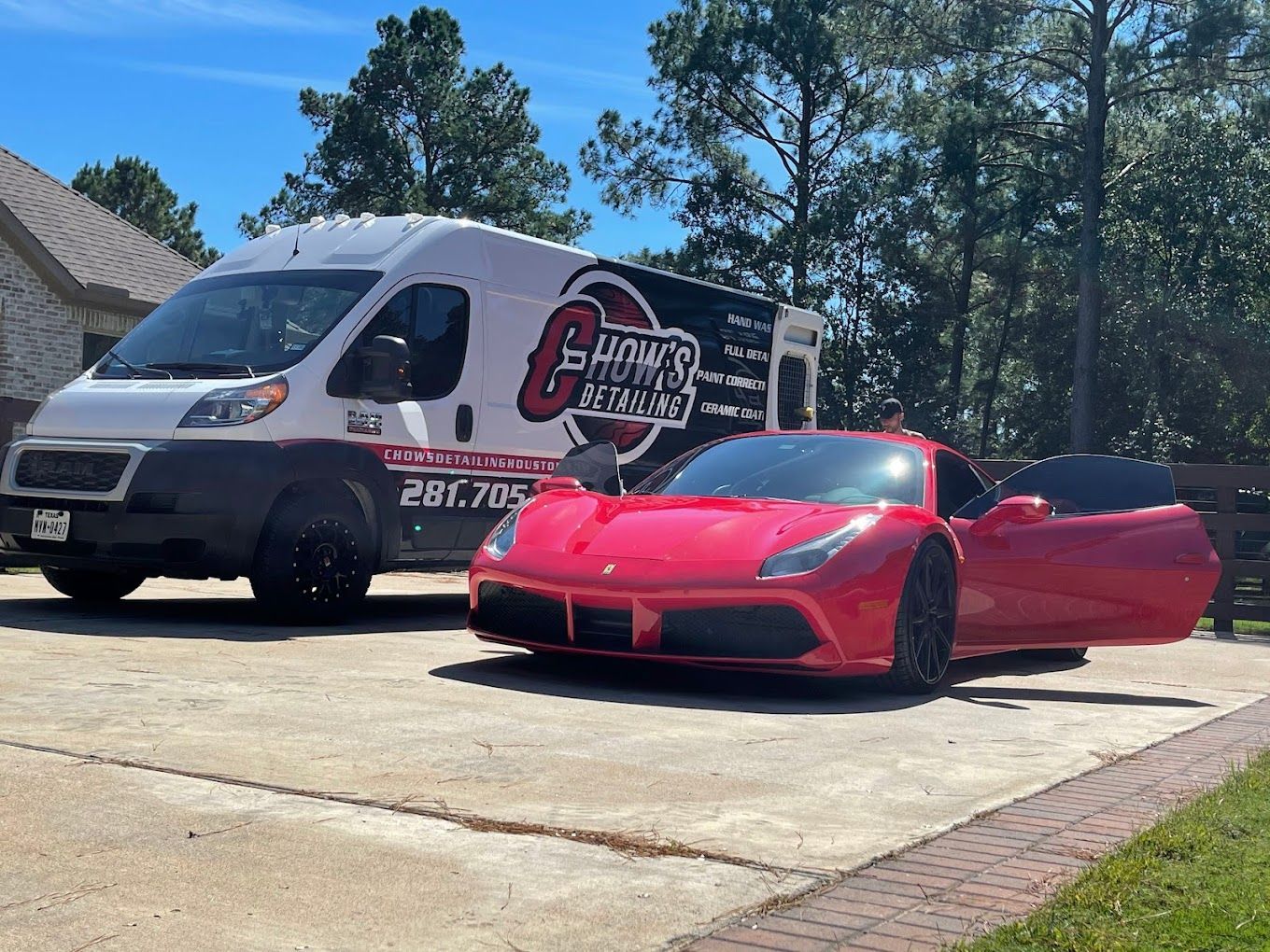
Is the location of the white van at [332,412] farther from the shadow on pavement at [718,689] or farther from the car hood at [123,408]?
Result: the shadow on pavement at [718,689]

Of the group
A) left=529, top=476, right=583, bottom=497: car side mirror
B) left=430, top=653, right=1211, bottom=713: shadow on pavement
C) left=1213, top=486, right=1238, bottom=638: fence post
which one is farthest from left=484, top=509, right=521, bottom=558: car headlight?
left=1213, top=486, right=1238, bottom=638: fence post

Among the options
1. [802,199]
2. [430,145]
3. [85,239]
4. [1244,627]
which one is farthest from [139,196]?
[1244,627]

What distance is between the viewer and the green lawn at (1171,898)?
2969 mm

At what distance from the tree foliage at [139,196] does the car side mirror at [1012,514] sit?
6875 cm

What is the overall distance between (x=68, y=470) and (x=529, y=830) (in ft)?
19.0

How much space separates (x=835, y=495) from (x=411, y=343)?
3.51 meters

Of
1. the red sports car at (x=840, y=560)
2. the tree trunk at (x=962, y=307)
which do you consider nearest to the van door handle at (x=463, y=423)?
the red sports car at (x=840, y=560)

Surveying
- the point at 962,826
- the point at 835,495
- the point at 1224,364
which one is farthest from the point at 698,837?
the point at 1224,364

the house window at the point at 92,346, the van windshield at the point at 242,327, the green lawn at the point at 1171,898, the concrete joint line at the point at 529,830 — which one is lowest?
the concrete joint line at the point at 529,830

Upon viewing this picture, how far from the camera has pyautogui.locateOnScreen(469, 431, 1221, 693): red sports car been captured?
6.23m

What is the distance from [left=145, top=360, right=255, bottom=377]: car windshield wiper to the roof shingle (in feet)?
39.4

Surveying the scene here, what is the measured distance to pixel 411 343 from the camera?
9633 mm

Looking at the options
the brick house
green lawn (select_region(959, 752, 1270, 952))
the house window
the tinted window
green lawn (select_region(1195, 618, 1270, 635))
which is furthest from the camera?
the house window

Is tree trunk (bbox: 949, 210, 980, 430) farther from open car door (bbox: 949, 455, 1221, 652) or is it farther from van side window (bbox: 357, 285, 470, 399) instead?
open car door (bbox: 949, 455, 1221, 652)
